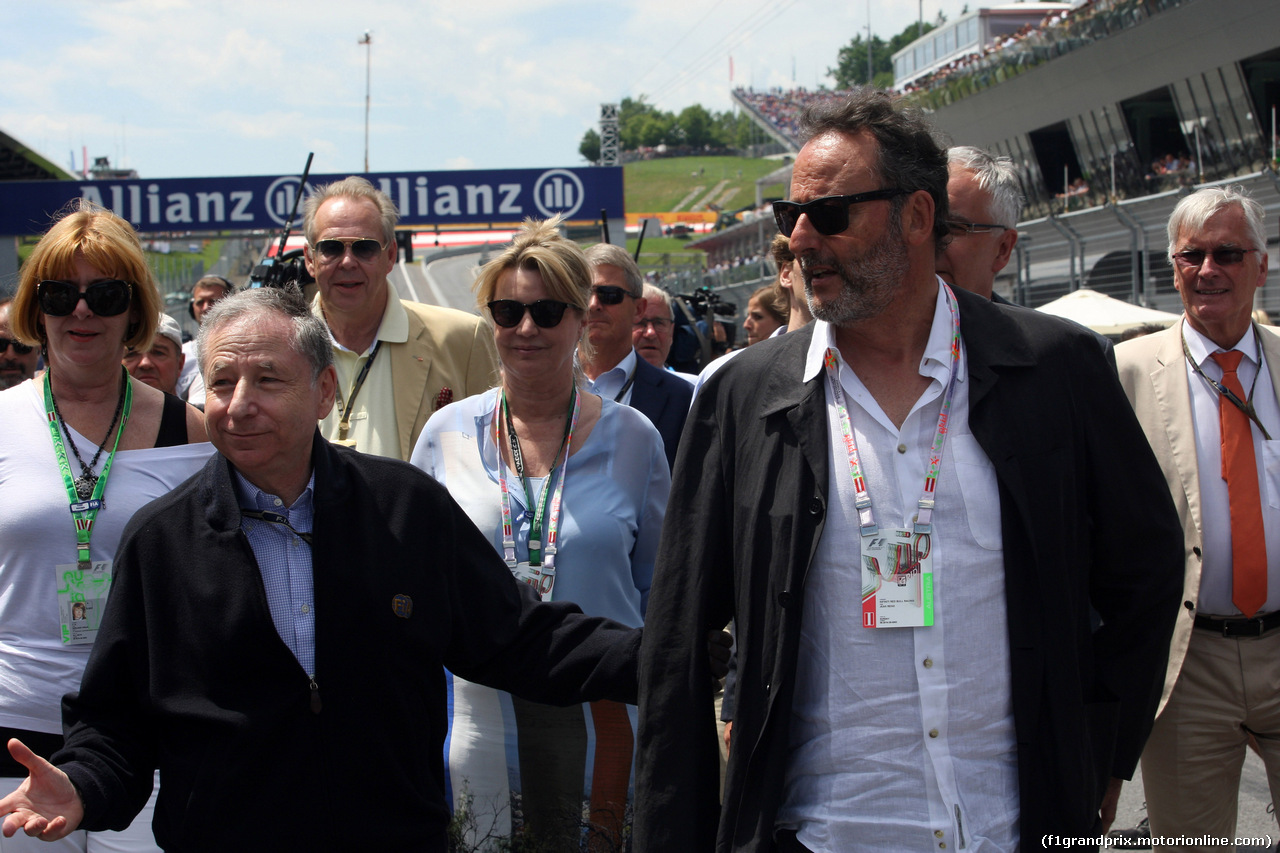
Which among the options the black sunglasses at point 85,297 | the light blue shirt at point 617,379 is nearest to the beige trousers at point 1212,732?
the light blue shirt at point 617,379

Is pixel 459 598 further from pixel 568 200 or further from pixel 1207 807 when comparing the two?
pixel 568 200

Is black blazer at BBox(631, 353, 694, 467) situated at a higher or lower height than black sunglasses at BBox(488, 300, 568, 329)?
lower

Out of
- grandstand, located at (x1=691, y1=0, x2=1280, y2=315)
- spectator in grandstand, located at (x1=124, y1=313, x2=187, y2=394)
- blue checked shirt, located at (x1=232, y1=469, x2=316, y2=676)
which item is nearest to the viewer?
blue checked shirt, located at (x1=232, y1=469, x2=316, y2=676)

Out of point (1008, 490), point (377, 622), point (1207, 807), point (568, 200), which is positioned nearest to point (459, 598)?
point (377, 622)

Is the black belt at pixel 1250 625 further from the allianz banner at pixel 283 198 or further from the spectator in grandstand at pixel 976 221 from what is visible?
the allianz banner at pixel 283 198

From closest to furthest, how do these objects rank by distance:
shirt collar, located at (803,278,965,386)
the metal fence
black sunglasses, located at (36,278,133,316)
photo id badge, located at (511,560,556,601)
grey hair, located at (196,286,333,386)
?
shirt collar, located at (803,278,965,386)
grey hair, located at (196,286,333,386)
black sunglasses, located at (36,278,133,316)
photo id badge, located at (511,560,556,601)
the metal fence

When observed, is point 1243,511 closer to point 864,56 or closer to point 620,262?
point 620,262

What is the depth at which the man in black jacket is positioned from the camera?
2.37 m

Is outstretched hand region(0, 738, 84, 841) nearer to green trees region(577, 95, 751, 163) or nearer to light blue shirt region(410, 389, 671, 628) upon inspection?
light blue shirt region(410, 389, 671, 628)

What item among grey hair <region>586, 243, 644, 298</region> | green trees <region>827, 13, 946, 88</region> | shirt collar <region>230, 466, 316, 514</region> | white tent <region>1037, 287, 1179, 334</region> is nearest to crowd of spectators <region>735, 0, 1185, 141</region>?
white tent <region>1037, 287, 1179, 334</region>

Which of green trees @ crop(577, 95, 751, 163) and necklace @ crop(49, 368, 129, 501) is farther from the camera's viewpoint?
green trees @ crop(577, 95, 751, 163)

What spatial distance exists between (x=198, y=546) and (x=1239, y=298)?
3.40 metres

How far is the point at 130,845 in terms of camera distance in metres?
2.91

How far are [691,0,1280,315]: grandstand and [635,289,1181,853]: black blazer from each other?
13.0m
